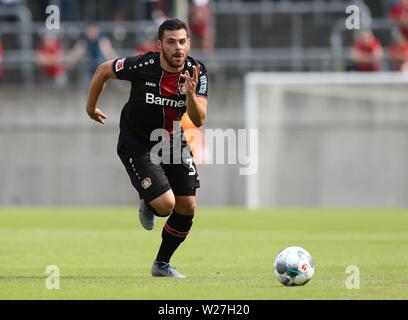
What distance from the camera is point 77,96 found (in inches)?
1080

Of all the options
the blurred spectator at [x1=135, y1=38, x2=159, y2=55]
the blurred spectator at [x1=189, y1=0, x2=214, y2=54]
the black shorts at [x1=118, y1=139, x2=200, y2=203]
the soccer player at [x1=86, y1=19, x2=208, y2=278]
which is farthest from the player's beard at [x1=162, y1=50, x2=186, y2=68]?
the blurred spectator at [x1=189, y1=0, x2=214, y2=54]

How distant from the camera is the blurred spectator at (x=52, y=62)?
91.5ft

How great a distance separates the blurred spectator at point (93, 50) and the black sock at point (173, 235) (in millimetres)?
16710

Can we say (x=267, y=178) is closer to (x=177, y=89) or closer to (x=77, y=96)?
(x=77, y=96)

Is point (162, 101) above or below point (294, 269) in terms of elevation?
above

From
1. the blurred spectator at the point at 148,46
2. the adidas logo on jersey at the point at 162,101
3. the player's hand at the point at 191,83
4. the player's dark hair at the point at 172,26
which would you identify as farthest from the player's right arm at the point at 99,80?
the blurred spectator at the point at 148,46

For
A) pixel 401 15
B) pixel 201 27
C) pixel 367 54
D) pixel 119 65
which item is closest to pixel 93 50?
pixel 201 27

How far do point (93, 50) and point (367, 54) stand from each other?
6.98 metres

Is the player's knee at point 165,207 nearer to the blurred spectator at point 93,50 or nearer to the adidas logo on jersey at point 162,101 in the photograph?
the adidas logo on jersey at point 162,101

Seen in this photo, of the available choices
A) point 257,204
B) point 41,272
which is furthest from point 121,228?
point 41,272

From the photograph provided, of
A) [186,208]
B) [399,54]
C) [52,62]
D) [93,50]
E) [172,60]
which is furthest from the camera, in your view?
[52,62]

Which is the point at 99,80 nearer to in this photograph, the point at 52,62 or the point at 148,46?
the point at 148,46

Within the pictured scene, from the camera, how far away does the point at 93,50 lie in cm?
2745

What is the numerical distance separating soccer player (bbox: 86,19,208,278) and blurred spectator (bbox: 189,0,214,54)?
16.9 meters
